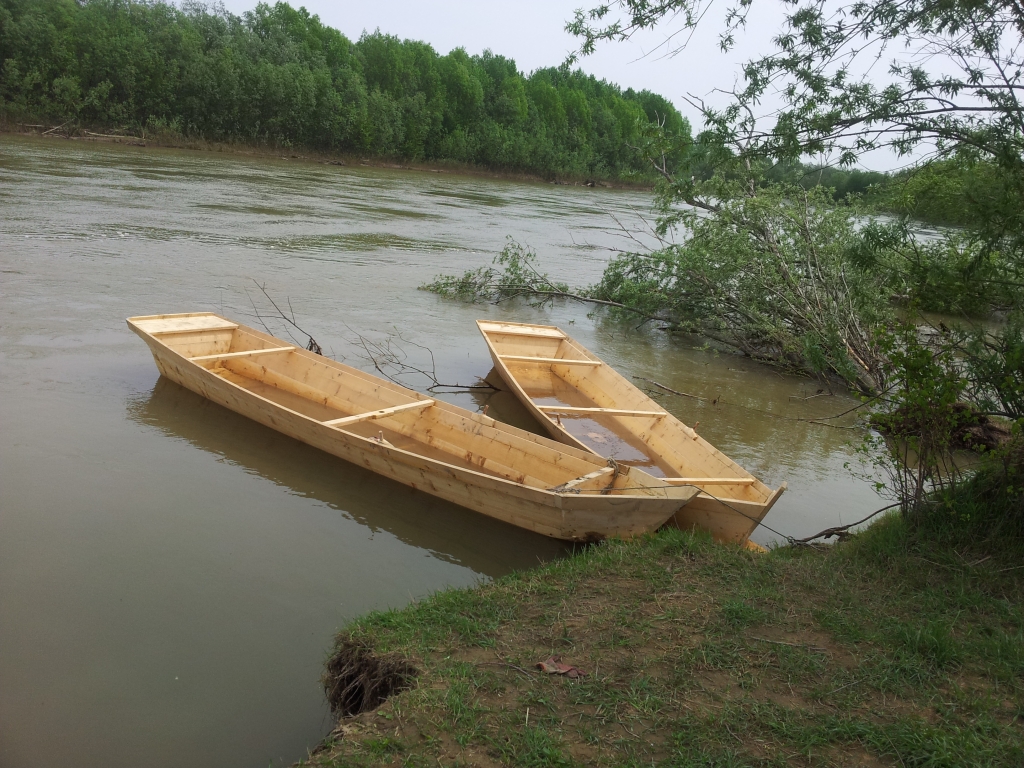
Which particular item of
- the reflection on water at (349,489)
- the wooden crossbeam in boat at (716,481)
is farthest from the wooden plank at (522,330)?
the wooden crossbeam in boat at (716,481)

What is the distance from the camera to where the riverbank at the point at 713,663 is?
308 cm

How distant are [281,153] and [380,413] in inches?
1669

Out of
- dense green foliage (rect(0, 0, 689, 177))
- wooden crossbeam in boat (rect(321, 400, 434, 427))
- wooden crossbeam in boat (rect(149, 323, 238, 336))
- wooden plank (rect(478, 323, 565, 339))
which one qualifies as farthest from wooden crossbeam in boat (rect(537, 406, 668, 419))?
dense green foliage (rect(0, 0, 689, 177))

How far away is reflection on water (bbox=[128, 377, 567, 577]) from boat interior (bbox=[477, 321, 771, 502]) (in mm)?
1207

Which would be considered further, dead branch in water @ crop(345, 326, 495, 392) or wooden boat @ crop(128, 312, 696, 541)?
dead branch in water @ crop(345, 326, 495, 392)

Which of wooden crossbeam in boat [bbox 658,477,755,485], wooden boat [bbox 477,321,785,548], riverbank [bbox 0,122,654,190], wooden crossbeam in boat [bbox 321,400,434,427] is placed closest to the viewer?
wooden boat [bbox 477,321,785,548]

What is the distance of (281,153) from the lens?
45781mm

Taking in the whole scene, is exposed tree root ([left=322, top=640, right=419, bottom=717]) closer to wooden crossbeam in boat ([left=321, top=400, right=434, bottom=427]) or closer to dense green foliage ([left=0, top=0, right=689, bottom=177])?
wooden crossbeam in boat ([left=321, top=400, right=434, bottom=427])

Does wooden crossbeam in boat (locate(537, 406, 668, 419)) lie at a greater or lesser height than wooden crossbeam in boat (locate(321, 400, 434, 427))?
greater

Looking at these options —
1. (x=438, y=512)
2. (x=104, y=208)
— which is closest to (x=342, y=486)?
(x=438, y=512)

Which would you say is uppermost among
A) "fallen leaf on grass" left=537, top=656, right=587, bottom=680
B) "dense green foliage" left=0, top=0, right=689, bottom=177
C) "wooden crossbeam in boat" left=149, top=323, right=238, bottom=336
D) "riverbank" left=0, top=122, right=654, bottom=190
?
"dense green foliage" left=0, top=0, right=689, bottom=177

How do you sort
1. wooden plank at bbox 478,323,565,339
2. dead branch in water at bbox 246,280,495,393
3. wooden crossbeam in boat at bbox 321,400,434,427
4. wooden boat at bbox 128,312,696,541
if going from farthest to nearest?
wooden plank at bbox 478,323,565,339, dead branch in water at bbox 246,280,495,393, wooden crossbeam in boat at bbox 321,400,434,427, wooden boat at bbox 128,312,696,541

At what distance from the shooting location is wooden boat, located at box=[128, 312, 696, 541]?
5.36 meters

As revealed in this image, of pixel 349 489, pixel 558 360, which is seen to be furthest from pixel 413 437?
pixel 558 360
